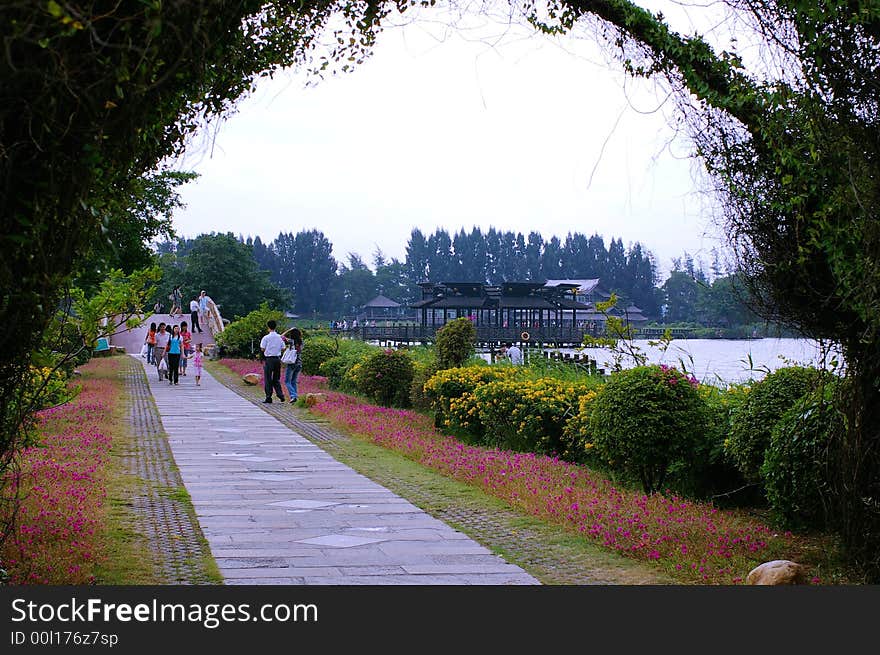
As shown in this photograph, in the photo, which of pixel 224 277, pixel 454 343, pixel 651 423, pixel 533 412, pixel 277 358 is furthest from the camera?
pixel 224 277

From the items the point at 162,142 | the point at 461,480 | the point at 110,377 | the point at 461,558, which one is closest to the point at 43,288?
the point at 162,142

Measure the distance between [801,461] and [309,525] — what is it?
12.0ft

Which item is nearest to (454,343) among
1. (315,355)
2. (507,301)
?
(315,355)

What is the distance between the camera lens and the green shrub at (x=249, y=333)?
1226 inches

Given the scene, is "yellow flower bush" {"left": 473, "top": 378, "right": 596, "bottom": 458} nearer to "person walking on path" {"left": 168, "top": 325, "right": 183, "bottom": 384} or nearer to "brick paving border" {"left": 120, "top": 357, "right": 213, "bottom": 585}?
"brick paving border" {"left": 120, "top": 357, "right": 213, "bottom": 585}

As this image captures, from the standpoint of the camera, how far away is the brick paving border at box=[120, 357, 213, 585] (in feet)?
18.1

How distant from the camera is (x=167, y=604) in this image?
436cm

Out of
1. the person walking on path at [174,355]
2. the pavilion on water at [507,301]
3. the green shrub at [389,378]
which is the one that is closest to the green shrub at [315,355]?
A: the person walking on path at [174,355]

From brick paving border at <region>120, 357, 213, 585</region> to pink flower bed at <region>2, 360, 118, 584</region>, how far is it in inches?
14.0

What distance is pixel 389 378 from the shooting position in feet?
59.3

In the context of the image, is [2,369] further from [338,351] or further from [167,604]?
[338,351]

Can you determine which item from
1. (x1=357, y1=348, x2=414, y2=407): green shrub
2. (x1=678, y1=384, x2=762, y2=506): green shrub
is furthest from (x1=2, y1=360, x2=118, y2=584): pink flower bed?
(x1=357, y1=348, x2=414, y2=407): green shrub

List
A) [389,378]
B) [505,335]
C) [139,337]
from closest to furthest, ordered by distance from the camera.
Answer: [389,378] < [139,337] < [505,335]

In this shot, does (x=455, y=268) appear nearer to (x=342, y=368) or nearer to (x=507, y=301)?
(x=507, y=301)
